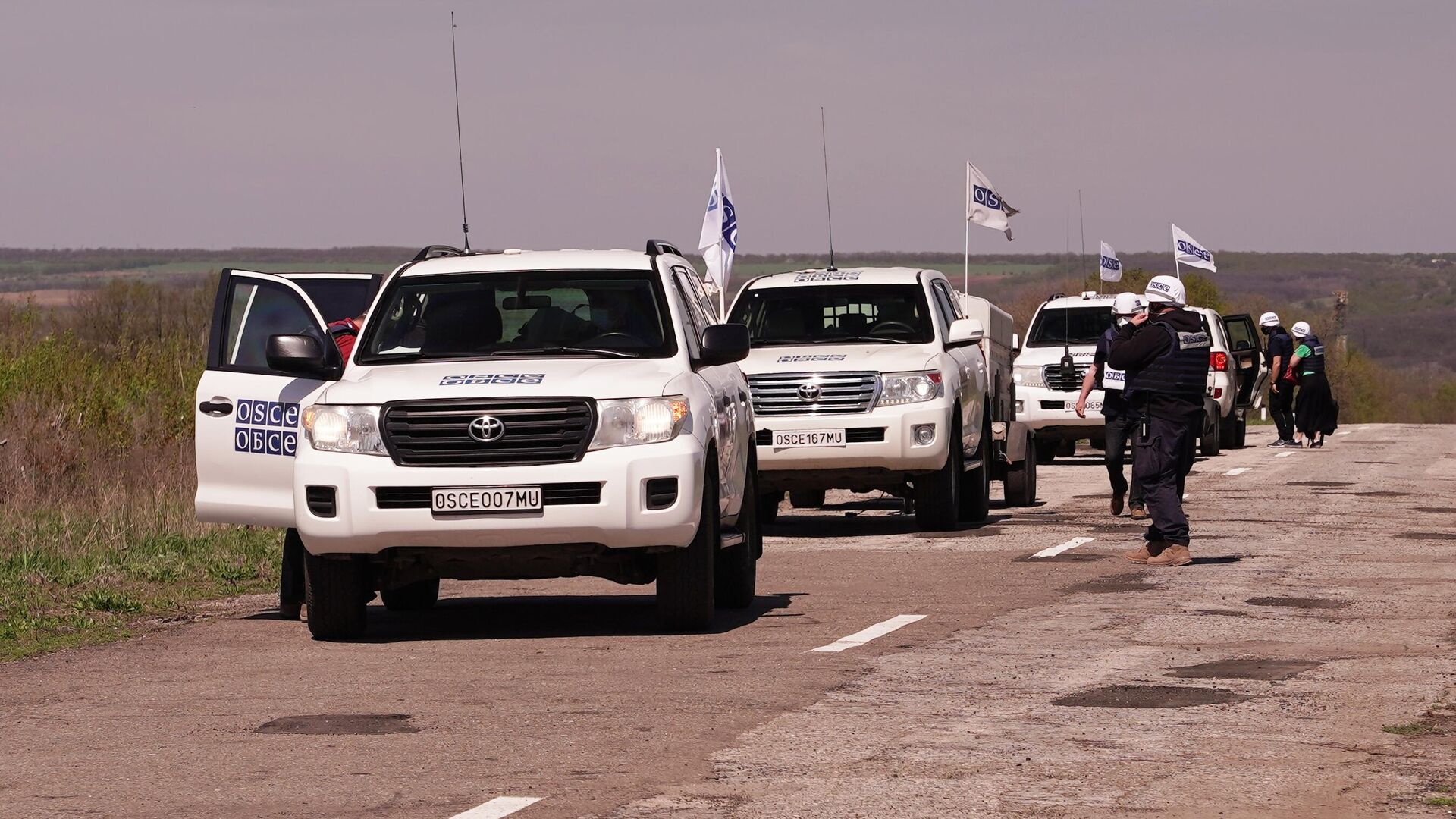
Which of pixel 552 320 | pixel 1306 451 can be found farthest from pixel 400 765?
pixel 1306 451

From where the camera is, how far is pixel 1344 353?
272ft

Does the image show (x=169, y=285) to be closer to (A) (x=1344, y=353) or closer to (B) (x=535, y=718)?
(A) (x=1344, y=353)

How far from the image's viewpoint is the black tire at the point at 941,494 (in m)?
18.6

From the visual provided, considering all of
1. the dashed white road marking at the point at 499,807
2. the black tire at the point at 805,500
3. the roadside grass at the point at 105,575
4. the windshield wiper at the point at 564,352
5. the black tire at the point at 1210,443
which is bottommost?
the black tire at the point at 1210,443

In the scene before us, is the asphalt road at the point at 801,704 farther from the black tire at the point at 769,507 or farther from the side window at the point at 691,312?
the black tire at the point at 769,507

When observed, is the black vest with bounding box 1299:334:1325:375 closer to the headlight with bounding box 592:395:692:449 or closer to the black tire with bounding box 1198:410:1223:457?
the black tire with bounding box 1198:410:1223:457

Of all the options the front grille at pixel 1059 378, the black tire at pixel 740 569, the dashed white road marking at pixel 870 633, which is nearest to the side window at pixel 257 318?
the black tire at pixel 740 569

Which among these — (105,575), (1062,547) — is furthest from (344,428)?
(1062,547)

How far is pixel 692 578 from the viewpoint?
11.2 metres

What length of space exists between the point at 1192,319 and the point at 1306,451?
65.4ft

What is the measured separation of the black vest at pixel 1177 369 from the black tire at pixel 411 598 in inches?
194

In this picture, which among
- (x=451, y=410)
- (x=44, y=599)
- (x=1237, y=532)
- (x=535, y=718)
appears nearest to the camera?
(x=535, y=718)

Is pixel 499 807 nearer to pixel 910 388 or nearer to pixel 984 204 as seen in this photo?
pixel 910 388

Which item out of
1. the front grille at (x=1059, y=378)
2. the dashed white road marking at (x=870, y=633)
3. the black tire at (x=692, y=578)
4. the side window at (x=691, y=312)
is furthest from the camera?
the front grille at (x=1059, y=378)
